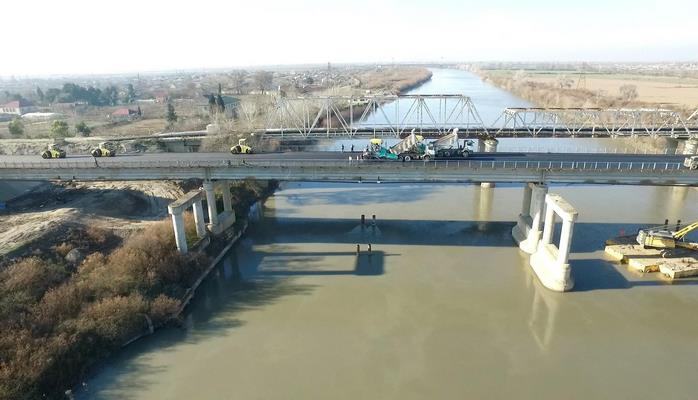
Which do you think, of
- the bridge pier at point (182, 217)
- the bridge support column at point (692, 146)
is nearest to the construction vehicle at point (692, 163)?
the bridge support column at point (692, 146)

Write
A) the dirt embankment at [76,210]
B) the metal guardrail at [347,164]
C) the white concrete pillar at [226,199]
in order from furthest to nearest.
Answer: the white concrete pillar at [226,199], the metal guardrail at [347,164], the dirt embankment at [76,210]

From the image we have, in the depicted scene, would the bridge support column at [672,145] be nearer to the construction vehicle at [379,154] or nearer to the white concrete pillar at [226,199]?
the construction vehicle at [379,154]

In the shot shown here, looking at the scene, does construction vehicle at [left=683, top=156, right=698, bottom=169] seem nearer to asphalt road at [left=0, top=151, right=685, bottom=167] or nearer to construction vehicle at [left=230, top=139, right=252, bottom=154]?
asphalt road at [left=0, top=151, right=685, bottom=167]

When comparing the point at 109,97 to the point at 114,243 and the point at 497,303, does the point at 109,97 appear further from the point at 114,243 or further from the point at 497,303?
the point at 497,303

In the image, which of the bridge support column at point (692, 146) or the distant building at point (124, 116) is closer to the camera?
the bridge support column at point (692, 146)

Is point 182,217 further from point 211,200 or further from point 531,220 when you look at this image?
point 531,220

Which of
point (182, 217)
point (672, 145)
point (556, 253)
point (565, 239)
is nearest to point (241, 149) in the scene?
point (182, 217)
